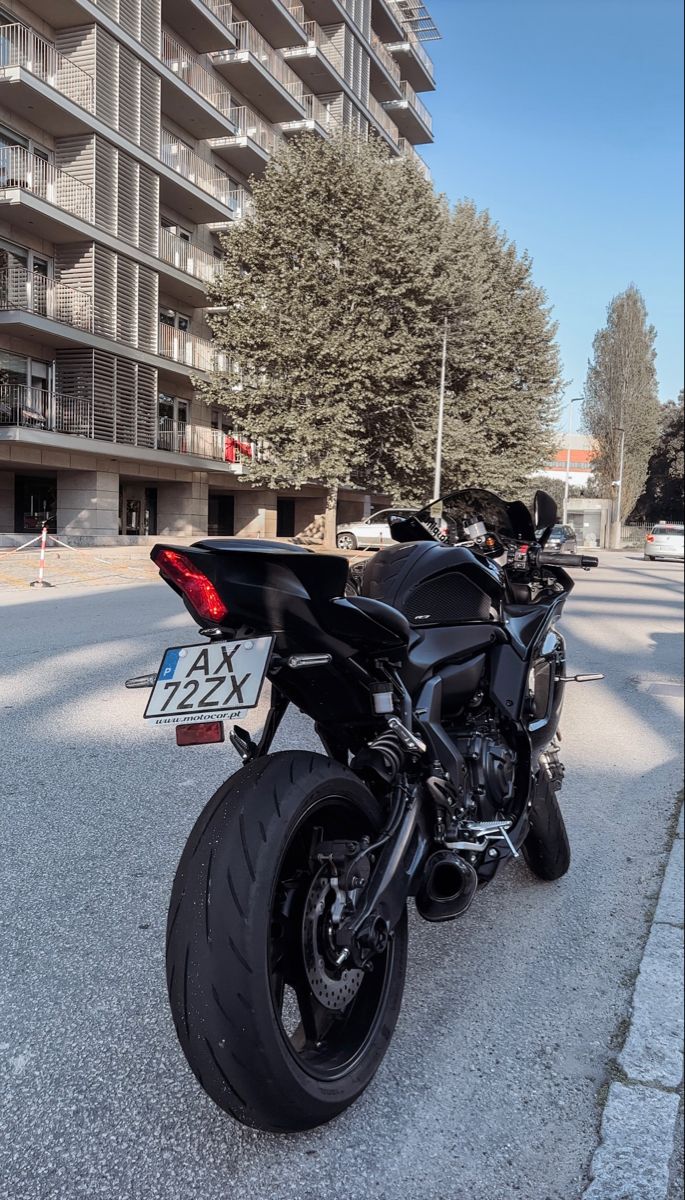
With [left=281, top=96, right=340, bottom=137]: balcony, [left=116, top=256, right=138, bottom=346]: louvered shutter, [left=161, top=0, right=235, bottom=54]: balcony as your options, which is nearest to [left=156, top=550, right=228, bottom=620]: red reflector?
[left=116, top=256, right=138, bottom=346]: louvered shutter

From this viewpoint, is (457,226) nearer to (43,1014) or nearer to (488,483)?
(488,483)

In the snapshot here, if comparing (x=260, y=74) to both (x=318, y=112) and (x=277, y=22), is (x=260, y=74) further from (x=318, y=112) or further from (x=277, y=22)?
(x=318, y=112)

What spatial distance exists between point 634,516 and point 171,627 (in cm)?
6673

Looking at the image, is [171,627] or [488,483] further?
[488,483]


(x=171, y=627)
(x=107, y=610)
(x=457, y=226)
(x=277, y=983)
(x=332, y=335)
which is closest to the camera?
(x=277, y=983)

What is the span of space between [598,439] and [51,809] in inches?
2524

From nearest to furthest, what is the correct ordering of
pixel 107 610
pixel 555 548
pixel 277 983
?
pixel 277 983
pixel 555 548
pixel 107 610

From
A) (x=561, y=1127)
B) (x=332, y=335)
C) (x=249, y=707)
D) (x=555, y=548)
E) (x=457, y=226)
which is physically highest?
(x=457, y=226)

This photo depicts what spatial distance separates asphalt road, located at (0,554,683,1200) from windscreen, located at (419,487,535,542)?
130 cm

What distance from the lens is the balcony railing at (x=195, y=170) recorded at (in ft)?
97.3

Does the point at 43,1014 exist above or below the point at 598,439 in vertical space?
below

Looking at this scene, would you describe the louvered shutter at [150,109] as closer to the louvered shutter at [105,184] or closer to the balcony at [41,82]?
the louvered shutter at [105,184]

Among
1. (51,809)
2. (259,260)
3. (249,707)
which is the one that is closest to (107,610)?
(51,809)

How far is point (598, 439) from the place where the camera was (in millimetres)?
63250
